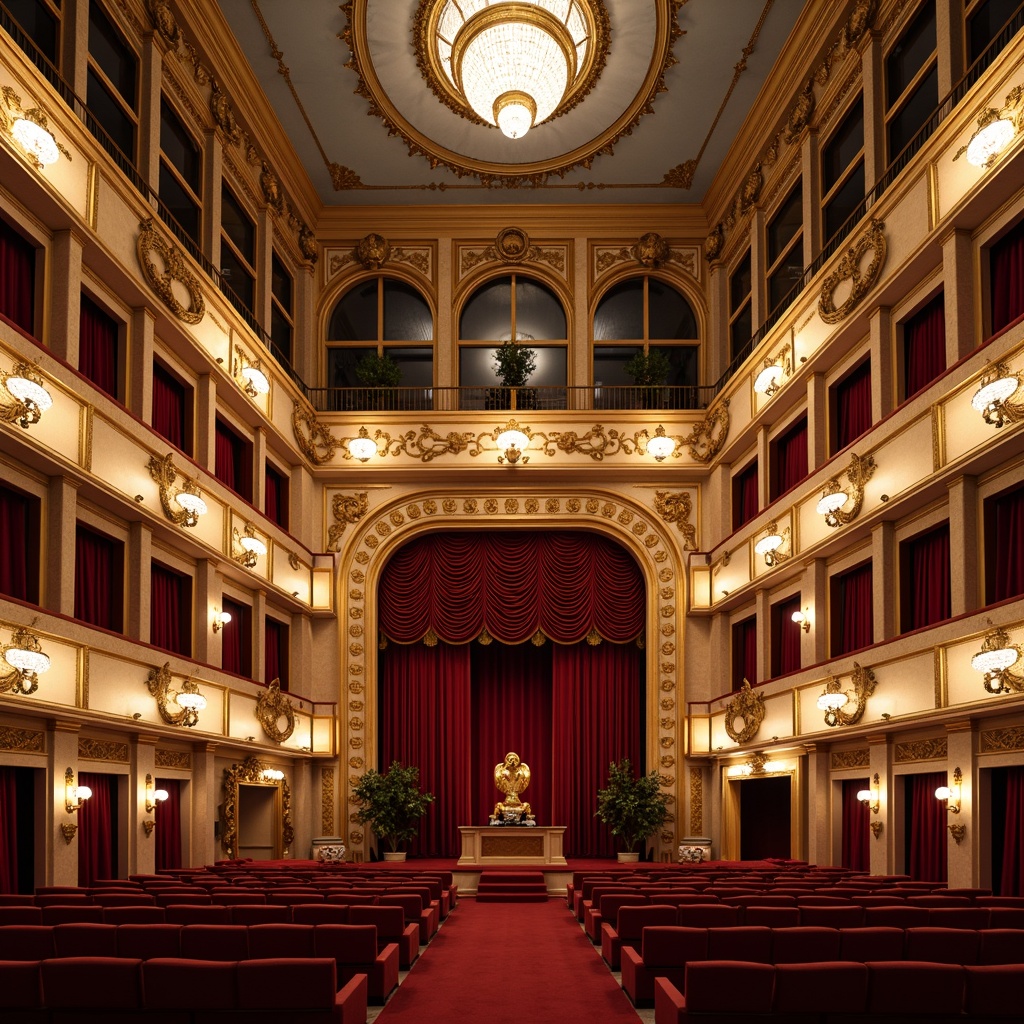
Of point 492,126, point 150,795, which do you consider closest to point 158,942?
point 150,795

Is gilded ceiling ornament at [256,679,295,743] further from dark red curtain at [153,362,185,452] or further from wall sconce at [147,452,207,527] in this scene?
dark red curtain at [153,362,185,452]

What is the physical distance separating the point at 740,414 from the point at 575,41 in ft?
19.8

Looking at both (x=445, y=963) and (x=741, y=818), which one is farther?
(x=741, y=818)

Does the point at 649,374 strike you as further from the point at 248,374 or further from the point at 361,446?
the point at 248,374

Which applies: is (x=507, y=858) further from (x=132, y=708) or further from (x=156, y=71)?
(x=156, y=71)

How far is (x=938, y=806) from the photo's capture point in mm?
12133

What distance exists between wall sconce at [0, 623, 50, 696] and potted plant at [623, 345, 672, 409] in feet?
42.4

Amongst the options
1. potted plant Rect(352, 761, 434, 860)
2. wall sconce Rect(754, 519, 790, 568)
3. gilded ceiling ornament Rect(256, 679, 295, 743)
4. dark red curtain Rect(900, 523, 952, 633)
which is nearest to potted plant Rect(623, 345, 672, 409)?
wall sconce Rect(754, 519, 790, 568)

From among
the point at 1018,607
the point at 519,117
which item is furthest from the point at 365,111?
the point at 1018,607

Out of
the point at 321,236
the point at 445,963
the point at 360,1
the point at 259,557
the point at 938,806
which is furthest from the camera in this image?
the point at 321,236

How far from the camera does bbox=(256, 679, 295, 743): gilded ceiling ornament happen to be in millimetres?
16938

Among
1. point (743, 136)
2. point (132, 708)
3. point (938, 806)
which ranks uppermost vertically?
point (743, 136)

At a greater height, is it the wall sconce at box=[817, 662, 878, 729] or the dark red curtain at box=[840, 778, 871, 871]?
the wall sconce at box=[817, 662, 878, 729]

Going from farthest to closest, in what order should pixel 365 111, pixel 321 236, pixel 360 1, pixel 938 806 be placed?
1. pixel 321 236
2. pixel 365 111
3. pixel 360 1
4. pixel 938 806
